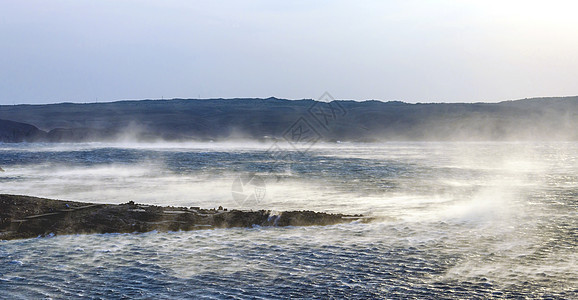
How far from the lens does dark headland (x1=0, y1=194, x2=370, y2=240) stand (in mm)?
14625

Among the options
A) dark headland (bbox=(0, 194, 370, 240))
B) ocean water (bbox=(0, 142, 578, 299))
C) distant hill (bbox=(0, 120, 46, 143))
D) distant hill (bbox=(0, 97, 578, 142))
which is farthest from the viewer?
distant hill (bbox=(0, 97, 578, 142))

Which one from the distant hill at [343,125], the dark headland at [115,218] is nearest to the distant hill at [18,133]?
the distant hill at [343,125]

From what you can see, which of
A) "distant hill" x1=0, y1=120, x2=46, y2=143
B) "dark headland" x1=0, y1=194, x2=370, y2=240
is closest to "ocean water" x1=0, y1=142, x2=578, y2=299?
"dark headland" x1=0, y1=194, x2=370, y2=240

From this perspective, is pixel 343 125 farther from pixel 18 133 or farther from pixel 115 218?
pixel 115 218

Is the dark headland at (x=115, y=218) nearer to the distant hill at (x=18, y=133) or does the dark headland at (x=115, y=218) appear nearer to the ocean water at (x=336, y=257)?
the ocean water at (x=336, y=257)

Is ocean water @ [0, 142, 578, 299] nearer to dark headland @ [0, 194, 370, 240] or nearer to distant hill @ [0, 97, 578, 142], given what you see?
dark headland @ [0, 194, 370, 240]

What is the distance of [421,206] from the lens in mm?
20391

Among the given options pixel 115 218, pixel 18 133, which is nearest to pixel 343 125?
pixel 18 133

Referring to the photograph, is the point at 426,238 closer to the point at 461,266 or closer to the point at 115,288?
the point at 461,266

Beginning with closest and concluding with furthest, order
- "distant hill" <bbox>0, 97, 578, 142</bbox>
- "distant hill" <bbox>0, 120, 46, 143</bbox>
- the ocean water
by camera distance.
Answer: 1. the ocean water
2. "distant hill" <bbox>0, 120, 46, 143</bbox>
3. "distant hill" <bbox>0, 97, 578, 142</bbox>

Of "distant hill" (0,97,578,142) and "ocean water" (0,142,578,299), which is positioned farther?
"distant hill" (0,97,578,142)

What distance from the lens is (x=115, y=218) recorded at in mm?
15398

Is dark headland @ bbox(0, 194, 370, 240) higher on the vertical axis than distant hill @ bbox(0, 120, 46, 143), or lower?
lower

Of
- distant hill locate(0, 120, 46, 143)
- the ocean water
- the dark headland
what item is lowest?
the ocean water
